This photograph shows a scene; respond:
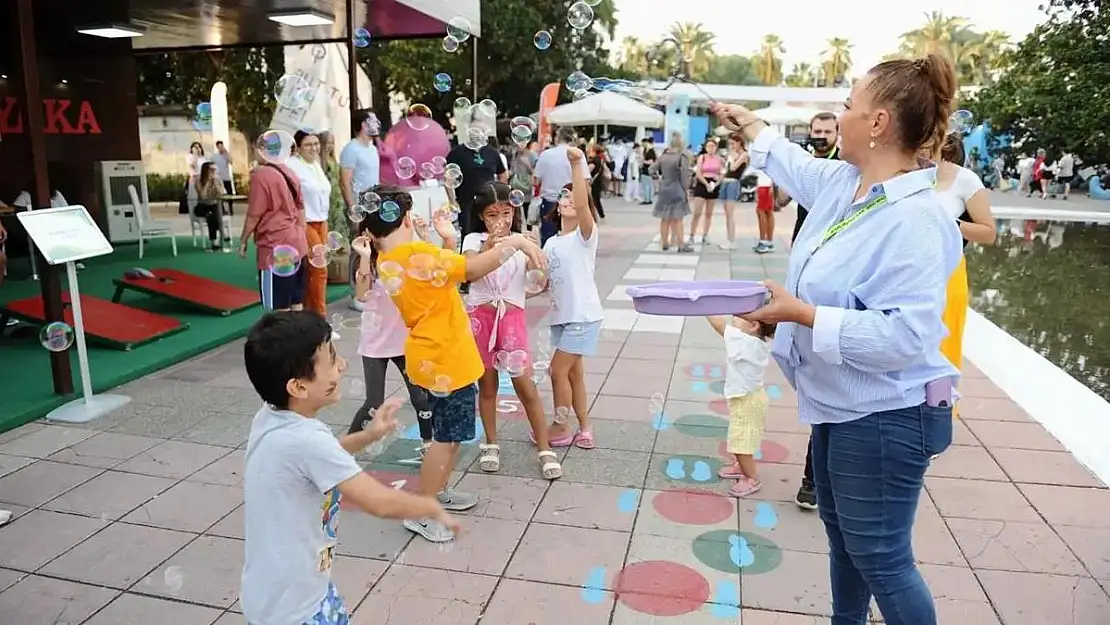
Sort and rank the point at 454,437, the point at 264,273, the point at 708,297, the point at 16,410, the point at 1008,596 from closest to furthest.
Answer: the point at 708,297, the point at 1008,596, the point at 454,437, the point at 16,410, the point at 264,273

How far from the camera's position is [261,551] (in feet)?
6.64

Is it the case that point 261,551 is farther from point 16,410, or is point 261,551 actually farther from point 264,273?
point 264,273

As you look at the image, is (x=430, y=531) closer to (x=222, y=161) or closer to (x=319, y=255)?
(x=319, y=255)

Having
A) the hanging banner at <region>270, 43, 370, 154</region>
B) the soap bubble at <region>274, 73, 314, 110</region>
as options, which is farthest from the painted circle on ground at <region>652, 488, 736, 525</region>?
the hanging banner at <region>270, 43, 370, 154</region>

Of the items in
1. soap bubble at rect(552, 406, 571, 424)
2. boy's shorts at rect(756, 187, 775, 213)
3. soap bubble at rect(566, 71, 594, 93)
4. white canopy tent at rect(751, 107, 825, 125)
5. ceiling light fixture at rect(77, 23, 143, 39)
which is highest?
ceiling light fixture at rect(77, 23, 143, 39)

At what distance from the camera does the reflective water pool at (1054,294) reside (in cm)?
721

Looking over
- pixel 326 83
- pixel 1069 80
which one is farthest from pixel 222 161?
pixel 1069 80

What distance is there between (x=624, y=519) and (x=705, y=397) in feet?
6.69

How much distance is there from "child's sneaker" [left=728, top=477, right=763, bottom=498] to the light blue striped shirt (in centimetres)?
187

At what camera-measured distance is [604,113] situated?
720 inches

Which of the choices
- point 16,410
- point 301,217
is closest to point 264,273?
point 301,217

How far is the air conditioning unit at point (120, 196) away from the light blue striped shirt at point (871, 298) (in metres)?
12.5

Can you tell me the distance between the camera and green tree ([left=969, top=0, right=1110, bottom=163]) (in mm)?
13735

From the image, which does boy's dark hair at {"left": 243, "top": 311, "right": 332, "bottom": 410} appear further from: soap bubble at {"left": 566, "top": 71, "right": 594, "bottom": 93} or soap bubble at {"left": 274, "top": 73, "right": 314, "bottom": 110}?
soap bubble at {"left": 274, "top": 73, "right": 314, "bottom": 110}
